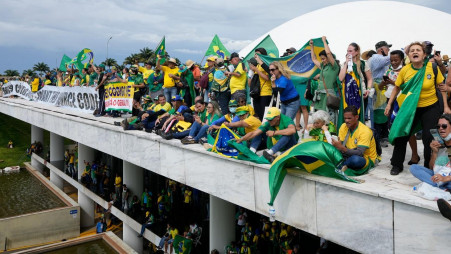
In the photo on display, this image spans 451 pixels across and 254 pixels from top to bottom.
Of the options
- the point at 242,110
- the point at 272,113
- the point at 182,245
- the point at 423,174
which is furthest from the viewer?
the point at 182,245

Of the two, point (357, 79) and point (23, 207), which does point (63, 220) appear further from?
Answer: point (357, 79)

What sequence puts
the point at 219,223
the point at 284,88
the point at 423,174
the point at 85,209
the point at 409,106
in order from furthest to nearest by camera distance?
the point at 85,209 < the point at 219,223 < the point at 284,88 < the point at 409,106 < the point at 423,174

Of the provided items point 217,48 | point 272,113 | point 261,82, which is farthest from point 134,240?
point 272,113

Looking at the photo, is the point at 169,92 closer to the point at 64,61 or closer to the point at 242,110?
the point at 242,110

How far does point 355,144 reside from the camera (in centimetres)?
507

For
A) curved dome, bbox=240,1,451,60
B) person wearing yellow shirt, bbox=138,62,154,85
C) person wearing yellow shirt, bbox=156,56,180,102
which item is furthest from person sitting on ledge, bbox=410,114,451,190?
curved dome, bbox=240,1,451,60

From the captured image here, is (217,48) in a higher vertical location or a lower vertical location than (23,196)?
higher

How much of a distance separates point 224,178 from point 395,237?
3065 mm

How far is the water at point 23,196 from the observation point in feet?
60.1

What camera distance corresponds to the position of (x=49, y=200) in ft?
63.5

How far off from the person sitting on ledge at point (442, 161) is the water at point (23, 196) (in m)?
17.9

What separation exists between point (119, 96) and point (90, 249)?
17.9 feet

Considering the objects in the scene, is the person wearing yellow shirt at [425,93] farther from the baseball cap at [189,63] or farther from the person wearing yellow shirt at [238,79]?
the baseball cap at [189,63]

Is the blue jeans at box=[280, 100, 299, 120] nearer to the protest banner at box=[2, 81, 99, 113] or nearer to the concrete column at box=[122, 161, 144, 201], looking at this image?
the concrete column at box=[122, 161, 144, 201]
